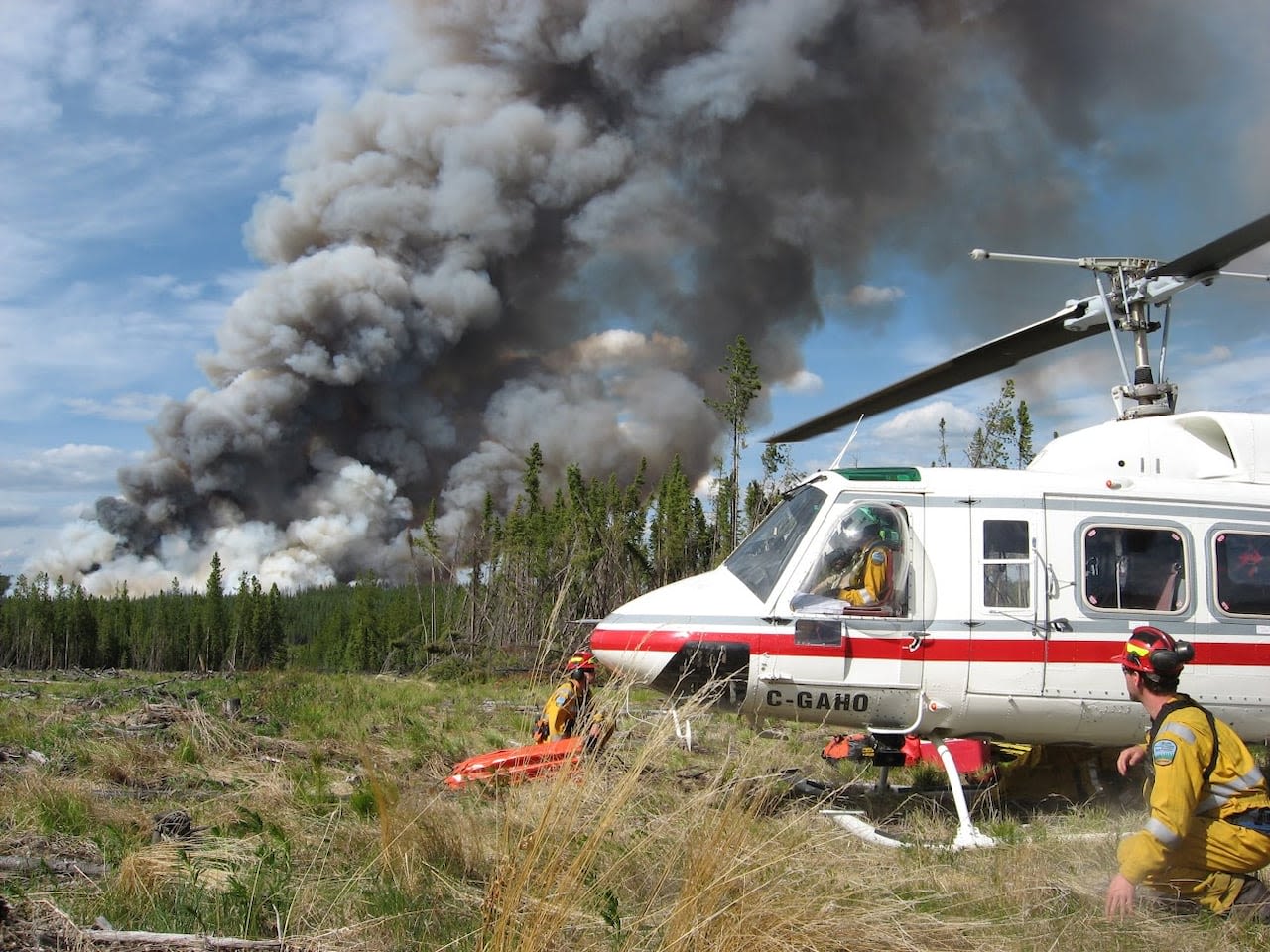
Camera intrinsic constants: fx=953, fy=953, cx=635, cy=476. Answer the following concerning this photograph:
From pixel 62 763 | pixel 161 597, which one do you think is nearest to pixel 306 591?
pixel 161 597

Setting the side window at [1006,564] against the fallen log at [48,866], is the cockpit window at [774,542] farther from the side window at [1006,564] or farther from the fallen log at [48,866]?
the fallen log at [48,866]

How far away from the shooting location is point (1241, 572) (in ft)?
23.6

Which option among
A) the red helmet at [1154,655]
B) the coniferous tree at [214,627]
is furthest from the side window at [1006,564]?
the coniferous tree at [214,627]

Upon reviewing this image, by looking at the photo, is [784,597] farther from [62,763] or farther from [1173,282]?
[62,763]

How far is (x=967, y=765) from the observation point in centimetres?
854

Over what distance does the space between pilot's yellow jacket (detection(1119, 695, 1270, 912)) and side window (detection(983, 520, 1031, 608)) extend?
2242 millimetres

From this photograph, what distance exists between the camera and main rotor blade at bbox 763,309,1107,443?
8.17 metres

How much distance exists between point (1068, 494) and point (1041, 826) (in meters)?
2.46

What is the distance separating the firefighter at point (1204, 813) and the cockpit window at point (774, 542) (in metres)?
2.81

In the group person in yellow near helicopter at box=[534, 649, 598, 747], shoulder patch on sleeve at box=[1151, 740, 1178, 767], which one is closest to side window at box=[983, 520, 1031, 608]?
shoulder patch on sleeve at box=[1151, 740, 1178, 767]

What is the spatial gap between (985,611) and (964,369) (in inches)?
95.0

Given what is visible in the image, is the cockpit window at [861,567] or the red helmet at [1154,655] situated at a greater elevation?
the cockpit window at [861,567]

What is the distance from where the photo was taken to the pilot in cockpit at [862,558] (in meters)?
7.07

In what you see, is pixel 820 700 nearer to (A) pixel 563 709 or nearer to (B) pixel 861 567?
(B) pixel 861 567
